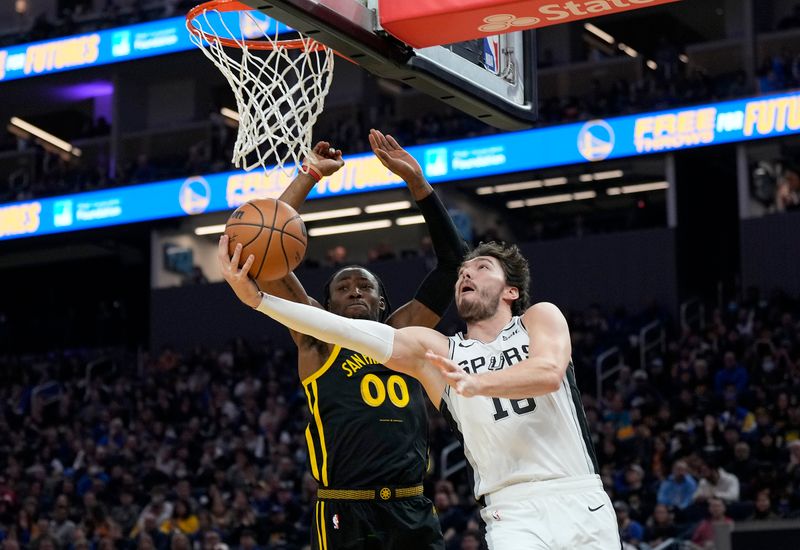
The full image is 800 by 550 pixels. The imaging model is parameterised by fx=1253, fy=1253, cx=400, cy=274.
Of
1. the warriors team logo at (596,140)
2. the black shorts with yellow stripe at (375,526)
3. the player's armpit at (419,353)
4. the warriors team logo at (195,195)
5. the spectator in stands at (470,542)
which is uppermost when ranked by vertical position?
the warriors team logo at (596,140)

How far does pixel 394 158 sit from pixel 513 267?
44.8 inches

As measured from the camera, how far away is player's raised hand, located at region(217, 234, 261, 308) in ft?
15.4

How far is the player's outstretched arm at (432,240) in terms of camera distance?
6051 mm

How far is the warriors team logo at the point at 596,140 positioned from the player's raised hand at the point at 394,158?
596 inches

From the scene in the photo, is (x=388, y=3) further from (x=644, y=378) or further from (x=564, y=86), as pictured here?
(x=564, y=86)

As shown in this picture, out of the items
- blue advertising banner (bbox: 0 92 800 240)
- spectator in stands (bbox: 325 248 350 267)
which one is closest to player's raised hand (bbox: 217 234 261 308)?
blue advertising banner (bbox: 0 92 800 240)

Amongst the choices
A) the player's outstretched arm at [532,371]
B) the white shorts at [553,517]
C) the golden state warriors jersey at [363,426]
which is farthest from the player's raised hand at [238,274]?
the golden state warriors jersey at [363,426]

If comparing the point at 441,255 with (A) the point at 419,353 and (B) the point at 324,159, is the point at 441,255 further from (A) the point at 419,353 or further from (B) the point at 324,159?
Result: (A) the point at 419,353

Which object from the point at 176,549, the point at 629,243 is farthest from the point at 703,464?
the point at 629,243

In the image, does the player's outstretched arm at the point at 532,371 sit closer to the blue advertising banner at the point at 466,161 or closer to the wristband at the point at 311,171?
the wristband at the point at 311,171

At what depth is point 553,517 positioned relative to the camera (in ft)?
15.4

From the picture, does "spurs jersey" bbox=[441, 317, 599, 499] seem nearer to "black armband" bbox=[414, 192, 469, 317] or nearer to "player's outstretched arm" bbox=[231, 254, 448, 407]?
"player's outstretched arm" bbox=[231, 254, 448, 407]

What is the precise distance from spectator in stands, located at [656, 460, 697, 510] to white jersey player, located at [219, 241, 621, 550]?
7.81m

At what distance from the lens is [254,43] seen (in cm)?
673
